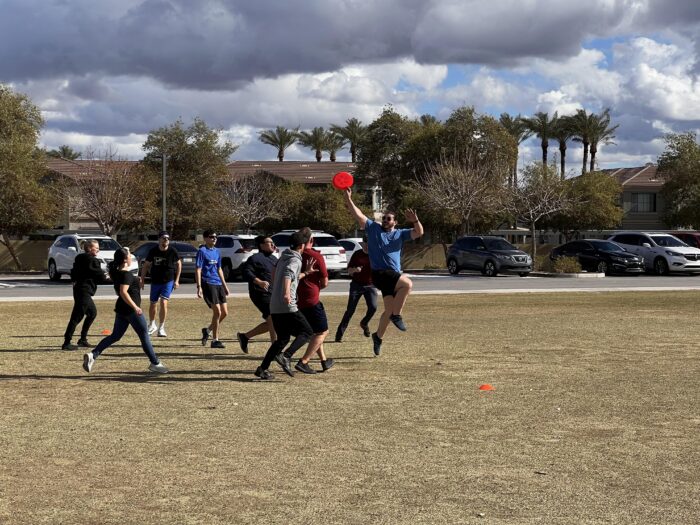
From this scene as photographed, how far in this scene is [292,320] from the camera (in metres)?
11.4

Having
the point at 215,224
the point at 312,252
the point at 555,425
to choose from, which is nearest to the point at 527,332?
the point at 312,252

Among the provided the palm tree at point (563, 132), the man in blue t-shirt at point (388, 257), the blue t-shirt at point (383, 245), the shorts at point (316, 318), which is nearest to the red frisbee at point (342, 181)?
the man in blue t-shirt at point (388, 257)

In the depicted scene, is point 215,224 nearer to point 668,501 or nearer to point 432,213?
point 432,213

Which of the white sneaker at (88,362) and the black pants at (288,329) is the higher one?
the black pants at (288,329)

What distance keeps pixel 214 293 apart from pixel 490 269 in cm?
2457

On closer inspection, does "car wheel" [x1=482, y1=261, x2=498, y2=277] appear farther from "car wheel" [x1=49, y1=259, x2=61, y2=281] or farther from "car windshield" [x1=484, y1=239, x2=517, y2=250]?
"car wheel" [x1=49, y1=259, x2=61, y2=281]

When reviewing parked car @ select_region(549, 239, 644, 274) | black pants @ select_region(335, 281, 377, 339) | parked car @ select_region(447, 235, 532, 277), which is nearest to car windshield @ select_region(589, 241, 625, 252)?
parked car @ select_region(549, 239, 644, 274)

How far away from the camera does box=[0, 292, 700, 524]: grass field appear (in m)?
6.31

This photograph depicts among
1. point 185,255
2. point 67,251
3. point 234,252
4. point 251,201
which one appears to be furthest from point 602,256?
point 251,201

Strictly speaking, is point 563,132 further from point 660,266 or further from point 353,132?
point 660,266

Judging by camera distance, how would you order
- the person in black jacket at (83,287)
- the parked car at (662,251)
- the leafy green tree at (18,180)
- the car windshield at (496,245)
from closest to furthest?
the person in black jacket at (83,287) → the car windshield at (496,245) → the parked car at (662,251) → the leafy green tree at (18,180)

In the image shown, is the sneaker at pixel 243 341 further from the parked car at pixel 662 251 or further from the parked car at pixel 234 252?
the parked car at pixel 662 251

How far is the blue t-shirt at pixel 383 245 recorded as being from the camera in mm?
13156

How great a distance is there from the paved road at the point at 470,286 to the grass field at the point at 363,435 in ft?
46.3
